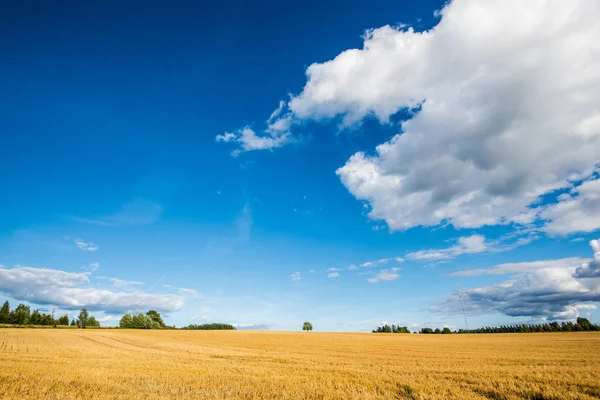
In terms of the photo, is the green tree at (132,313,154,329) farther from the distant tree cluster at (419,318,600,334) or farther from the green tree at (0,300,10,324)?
the distant tree cluster at (419,318,600,334)

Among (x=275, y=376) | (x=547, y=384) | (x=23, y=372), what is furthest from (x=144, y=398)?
(x=547, y=384)

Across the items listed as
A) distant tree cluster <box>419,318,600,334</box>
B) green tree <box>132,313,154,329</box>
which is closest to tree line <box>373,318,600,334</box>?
distant tree cluster <box>419,318,600,334</box>

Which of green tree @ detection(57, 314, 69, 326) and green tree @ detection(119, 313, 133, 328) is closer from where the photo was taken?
green tree @ detection(119, 313, 133, 328)

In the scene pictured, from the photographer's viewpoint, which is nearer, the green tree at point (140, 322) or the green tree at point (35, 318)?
the green tree at point (140, 322)

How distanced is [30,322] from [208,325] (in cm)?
7117

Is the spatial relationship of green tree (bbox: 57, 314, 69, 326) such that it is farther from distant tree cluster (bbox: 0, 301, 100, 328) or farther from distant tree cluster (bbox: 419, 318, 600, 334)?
distant tree cluster (bbox: 419, 318, 600, 334)

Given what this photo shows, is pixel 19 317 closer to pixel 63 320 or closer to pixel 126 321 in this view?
pixel 63 320

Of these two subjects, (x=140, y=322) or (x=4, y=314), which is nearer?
(x=140, y=322)

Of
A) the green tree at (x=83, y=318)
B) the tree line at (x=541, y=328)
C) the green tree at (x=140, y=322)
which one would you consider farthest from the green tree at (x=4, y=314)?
the tree line at (x=541, y=328)

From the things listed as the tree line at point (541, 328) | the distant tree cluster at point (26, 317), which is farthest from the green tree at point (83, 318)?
the tree line at point (541, 328)

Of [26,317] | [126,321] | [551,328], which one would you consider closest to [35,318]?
[26,317]

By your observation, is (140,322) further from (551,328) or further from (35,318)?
(551,328)

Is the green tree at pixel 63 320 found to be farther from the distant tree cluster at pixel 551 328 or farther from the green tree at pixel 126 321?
the distant tree cluster at pixel 551 328

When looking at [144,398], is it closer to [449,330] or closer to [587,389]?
[587,389]
